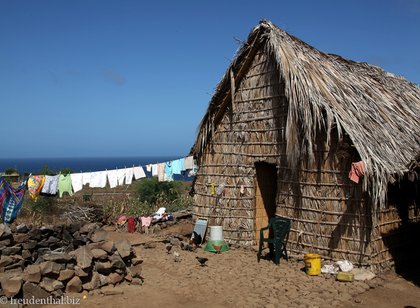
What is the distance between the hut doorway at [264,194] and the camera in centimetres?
1048

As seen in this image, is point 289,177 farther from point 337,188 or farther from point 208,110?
point 208,110

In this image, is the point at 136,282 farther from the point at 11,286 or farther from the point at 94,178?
the point at 94,178

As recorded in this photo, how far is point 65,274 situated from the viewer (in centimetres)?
666

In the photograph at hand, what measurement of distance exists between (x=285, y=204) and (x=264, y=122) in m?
2.19

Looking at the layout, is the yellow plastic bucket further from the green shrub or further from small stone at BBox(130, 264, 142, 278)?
the green shrub

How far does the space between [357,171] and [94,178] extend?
33.4 ft

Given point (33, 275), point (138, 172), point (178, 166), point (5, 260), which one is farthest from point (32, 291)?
point (178, 166)

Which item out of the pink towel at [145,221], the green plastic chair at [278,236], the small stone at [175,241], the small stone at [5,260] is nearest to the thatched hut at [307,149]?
the green plastic chair at [278,236]

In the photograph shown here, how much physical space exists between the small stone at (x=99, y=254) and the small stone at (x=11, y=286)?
4.33 ft

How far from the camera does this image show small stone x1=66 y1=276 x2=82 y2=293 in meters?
6.64

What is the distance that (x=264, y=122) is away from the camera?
10.1 m

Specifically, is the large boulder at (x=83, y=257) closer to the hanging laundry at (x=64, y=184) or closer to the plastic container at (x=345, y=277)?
the plastic container at (x=345, y=277)

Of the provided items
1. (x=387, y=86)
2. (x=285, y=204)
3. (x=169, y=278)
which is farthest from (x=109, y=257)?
(x=387, y=86)

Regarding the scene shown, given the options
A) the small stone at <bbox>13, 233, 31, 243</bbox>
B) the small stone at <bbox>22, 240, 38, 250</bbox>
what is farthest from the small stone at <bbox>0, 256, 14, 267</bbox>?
the small stone at <bbox>13, 233, 31, 243</bbox>
